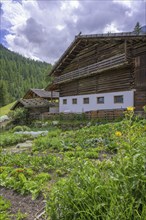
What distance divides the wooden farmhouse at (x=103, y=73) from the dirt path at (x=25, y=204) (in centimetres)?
1115

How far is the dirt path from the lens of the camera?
2.87 m

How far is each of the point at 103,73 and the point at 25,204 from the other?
49.5ft

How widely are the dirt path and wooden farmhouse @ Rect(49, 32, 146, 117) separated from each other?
11147 millimetres

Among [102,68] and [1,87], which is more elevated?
[1,87]

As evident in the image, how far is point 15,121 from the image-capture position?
68.4 ft

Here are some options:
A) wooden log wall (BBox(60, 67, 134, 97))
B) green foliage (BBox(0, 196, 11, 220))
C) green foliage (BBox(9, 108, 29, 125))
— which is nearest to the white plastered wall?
wooden log wall (BBox(60, 67, 134, 97))

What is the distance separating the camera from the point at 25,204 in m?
3.18

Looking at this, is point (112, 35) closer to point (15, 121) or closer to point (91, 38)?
point (91, 38)

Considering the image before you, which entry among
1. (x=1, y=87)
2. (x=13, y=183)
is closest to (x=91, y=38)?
(x=13, y=183)

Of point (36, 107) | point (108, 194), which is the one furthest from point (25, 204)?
point (36, 107)

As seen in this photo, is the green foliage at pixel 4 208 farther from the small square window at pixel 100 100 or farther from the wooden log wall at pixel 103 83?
the small square window at pixel 100 100

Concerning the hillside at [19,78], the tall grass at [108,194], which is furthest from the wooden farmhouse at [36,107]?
the hillside at [19,78]

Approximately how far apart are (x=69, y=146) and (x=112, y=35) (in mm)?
10746

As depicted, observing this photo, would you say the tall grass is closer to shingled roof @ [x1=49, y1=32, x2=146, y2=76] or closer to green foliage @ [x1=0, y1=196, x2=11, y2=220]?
green foliage @ [x1=0, y1=196, x2=11, y2=220]
